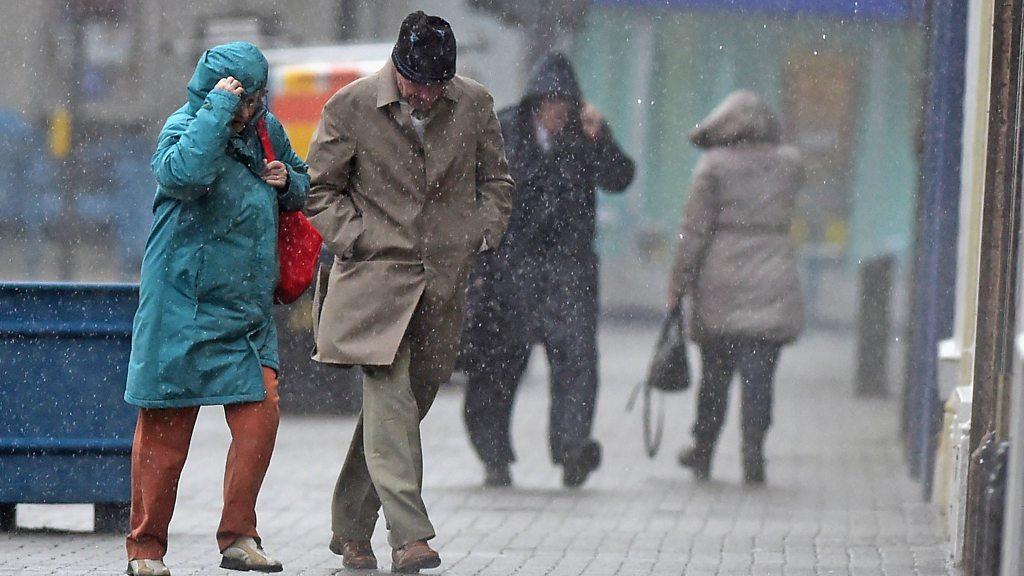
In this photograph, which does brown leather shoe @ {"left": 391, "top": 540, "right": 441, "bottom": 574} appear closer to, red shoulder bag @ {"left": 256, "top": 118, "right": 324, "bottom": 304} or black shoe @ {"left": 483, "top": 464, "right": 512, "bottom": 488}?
red shoulder bag @ {"left": 256, "top": 118, "right": 324, "bottom": 304}

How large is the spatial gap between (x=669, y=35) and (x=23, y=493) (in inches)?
325

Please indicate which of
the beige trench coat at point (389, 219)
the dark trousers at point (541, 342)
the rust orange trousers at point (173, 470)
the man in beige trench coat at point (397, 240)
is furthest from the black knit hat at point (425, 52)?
the dark trousers at point (541, 342)

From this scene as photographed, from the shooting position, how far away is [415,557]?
633 cm

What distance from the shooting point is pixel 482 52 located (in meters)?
12.6

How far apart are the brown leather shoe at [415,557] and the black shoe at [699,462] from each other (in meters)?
3.40

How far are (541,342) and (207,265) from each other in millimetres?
3246

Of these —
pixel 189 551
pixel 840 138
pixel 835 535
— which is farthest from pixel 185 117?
pixel 840 138

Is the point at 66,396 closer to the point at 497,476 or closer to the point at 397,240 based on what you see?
the point at 397,240

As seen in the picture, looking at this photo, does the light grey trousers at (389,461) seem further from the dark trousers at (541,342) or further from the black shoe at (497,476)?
the black shoe at (497,476)

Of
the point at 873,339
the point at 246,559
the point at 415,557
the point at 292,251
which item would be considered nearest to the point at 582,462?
the point at 415,557

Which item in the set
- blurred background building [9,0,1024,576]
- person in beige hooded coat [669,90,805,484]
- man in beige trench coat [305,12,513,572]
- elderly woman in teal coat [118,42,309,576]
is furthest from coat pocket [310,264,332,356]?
person in beige hooded coat [669,90,805,484]

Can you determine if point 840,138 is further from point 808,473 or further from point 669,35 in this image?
point 808,473

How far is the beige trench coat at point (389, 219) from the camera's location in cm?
654

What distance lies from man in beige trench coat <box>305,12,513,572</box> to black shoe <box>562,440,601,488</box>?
7.87 ft
